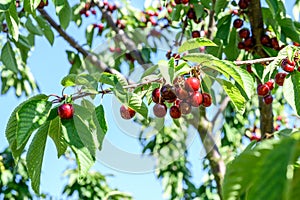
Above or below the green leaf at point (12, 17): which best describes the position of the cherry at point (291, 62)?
below

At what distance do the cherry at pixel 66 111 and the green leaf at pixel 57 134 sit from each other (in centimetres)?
3

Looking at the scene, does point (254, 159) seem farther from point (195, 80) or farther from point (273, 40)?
point (273, 40)

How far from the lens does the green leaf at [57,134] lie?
51.6 inches

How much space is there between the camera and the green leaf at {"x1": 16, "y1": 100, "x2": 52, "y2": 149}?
3.96ft

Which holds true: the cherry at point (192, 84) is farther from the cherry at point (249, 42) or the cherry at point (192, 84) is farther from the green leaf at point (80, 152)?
the cherry at point (249, 42)

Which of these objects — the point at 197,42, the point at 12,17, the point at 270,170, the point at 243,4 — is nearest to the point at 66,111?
the point at 197,42

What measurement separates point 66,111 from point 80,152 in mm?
111

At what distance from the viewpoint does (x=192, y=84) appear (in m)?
1.38

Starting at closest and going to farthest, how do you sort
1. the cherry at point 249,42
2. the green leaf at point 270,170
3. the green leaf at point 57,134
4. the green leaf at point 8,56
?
1. the green leaf at point 270,170
2. the green leaf at point 57,134
3. the cherry at point 249,42
4. the green leaf at point 8,56

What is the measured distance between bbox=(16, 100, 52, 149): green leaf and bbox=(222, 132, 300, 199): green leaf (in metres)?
0.70

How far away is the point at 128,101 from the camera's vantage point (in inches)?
52.2

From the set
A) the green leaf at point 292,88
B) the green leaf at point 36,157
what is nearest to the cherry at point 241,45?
the green leaf at point 292,88

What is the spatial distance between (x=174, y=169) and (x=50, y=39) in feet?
7.47

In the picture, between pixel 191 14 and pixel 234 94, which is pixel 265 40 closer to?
pixel 191 14
